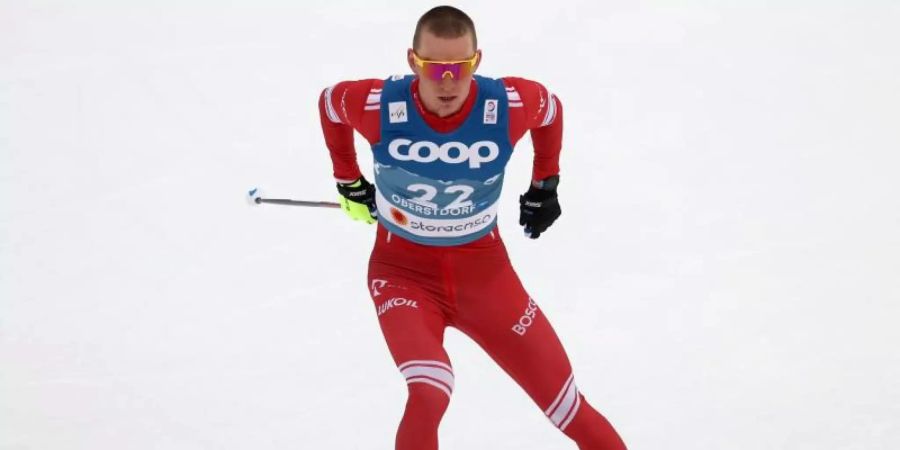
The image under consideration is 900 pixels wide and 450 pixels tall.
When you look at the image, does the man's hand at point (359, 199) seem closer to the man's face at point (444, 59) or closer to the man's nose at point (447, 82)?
the man's face at point (444, 59)

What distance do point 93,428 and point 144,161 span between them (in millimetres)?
2257

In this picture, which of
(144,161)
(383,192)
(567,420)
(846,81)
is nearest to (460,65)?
(383,192)

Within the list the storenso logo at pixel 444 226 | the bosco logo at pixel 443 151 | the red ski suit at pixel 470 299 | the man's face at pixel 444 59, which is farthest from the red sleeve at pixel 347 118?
the storenso logo at pixel 444 226

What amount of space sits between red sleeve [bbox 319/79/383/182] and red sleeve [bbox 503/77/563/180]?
→ 0.49 meters

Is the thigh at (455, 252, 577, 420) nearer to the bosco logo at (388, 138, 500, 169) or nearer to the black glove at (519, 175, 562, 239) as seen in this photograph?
the black glove at (519, 175, 562, 239)

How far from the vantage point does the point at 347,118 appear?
4.15m

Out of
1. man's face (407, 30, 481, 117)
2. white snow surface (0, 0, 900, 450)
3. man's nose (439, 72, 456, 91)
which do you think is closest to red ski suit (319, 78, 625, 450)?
man's face (407, 30, 481, 117)

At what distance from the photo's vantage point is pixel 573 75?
7.83 meters

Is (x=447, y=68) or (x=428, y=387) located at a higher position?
(x=447, y=68)

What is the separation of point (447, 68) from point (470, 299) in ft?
3.08

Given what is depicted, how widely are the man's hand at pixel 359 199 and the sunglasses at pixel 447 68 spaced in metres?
0.89

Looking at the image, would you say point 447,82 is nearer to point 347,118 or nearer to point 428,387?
point 347,118

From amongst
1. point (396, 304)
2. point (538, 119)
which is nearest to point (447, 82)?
point (538, 119)

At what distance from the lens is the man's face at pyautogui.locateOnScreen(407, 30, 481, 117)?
371cm
